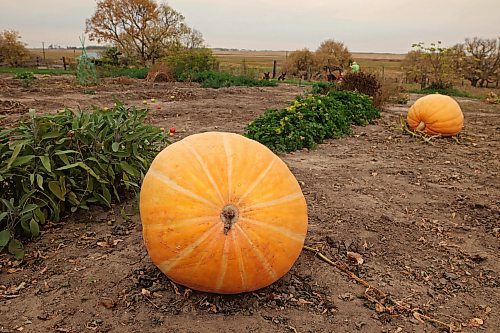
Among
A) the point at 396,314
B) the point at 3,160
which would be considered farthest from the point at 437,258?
the point at 3,160

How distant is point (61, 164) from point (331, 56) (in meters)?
31.2

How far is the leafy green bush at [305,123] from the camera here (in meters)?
6.05

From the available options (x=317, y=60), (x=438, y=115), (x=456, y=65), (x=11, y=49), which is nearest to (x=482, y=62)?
(x=456, y=65)

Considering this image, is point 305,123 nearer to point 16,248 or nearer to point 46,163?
point 46,163

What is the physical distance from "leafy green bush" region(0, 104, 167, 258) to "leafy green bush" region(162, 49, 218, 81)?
16598mm

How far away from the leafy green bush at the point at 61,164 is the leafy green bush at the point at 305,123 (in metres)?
2.71

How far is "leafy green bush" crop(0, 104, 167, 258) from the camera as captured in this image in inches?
114

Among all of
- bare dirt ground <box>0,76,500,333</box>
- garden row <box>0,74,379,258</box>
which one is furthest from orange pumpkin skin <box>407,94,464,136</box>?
garden row <box>0,74,379,258</box>

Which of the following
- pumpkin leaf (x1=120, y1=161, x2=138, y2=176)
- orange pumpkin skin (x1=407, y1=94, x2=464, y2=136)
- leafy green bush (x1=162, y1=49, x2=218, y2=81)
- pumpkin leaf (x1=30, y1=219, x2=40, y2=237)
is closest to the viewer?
pumpkin leaf (x1=30, y1=219, x2=40, y2=237)

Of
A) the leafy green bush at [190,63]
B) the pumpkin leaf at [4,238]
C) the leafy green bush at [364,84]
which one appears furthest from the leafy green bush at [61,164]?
the leafy green bush at [190,63]

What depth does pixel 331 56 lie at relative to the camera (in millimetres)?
32156

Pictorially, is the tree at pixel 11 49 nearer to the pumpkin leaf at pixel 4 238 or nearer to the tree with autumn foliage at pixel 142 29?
the tree with autumn foliage at pixel 142 29

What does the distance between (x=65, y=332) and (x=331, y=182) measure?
310 cm

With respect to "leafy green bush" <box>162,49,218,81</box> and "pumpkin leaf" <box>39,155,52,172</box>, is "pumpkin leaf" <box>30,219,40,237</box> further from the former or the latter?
"leafy green bush" <box>162,49,218,81</box>
